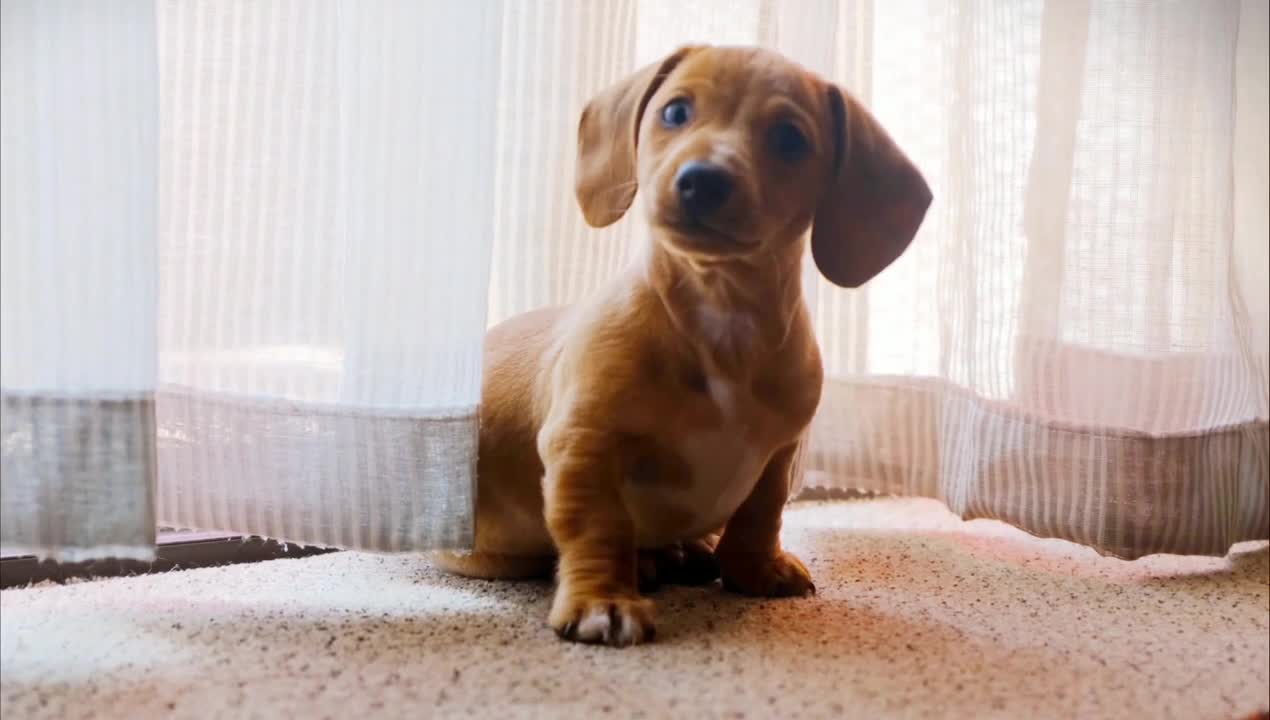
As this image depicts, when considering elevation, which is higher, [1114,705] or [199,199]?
[199,199]

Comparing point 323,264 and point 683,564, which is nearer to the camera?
point 323,264

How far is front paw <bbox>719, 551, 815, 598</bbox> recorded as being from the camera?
47.3 inches

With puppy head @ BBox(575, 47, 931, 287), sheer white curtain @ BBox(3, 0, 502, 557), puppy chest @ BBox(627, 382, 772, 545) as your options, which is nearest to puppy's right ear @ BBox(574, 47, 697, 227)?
puppy head @ BBox(575, 47, 931, 287)

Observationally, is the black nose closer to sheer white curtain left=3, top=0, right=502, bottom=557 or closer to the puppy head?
the puppy head

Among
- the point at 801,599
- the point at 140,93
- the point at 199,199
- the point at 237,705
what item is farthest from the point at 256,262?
the point at 801,599

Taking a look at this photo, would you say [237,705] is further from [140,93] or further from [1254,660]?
[1254,660]

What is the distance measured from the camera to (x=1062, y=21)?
1398mm

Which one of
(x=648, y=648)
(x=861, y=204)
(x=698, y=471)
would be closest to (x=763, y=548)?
(x=698, y=471)

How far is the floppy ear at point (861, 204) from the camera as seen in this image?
1122mm

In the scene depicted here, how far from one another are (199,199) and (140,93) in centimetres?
14

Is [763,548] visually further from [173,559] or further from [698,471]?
[173,559]

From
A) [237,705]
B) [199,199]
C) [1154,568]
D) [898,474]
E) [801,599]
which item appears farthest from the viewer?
[898,474]

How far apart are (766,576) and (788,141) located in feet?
1.59

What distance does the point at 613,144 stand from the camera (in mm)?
1128
